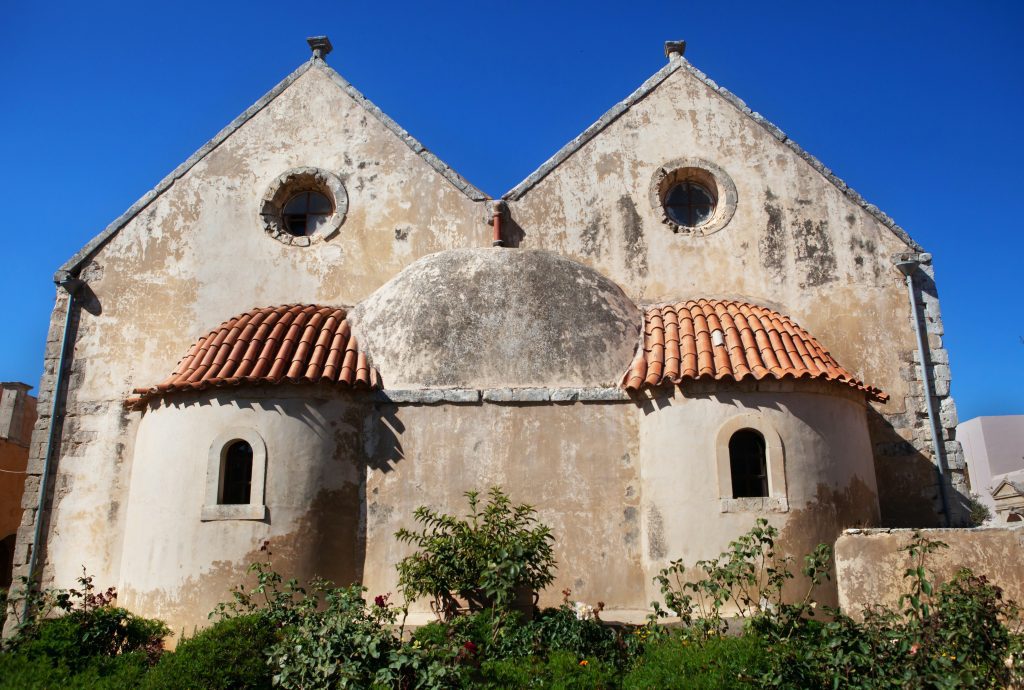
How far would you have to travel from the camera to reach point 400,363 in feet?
39.2

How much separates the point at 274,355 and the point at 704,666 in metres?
6.95

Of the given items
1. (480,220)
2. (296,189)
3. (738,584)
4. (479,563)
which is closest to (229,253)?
(296,189)

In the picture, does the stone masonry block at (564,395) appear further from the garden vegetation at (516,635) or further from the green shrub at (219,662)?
the green shrub at (219,662)

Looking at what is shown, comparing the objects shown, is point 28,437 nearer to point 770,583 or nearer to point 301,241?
point 301,241

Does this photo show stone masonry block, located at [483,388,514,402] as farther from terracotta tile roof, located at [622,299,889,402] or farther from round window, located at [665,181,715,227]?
round window, located at [665,181,715,227]

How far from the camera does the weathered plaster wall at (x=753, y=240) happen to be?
13.1m

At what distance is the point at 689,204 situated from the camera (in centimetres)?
1428

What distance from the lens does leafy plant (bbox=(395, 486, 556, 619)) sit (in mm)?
9758

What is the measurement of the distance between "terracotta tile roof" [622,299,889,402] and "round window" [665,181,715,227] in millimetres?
1748

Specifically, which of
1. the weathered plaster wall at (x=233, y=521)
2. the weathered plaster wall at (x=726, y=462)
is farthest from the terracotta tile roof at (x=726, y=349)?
the weathered plaster wall at (x=233, y=521)

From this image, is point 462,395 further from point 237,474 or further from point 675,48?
point 675,48

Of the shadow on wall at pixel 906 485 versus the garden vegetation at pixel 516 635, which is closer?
the garden vegetation at pixel 516 635

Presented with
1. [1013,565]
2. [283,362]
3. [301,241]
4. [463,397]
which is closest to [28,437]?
[301,241]

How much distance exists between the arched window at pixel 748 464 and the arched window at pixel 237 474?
6.20 meters
